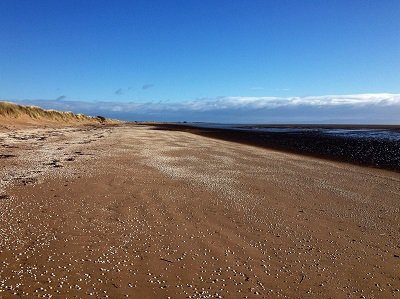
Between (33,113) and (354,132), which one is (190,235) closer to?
(33,113)

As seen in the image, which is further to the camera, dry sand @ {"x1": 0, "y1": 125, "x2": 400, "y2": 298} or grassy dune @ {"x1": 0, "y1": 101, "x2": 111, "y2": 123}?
grassy dune @ {"x1": 0, "y1": 101, "x2": 111, "y2": 123}

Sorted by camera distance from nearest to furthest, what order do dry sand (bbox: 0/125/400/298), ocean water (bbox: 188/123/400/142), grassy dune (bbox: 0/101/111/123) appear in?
dry sand (bbox: 0/125/400/298) < ocean water (bbox: 188/123/400/142) < grassy dune (bbox: 0/101/111/123)

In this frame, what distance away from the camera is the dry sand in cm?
618

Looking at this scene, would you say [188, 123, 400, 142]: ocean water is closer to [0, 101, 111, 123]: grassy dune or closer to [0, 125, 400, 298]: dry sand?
[0, 125, 400, 298]: dry sand

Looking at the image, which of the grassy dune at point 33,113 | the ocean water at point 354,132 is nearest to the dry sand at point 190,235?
the ocean water at point 354,132

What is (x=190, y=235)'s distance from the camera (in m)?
8.36

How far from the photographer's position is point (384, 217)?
34.8ft

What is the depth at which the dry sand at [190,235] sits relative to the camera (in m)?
6.18

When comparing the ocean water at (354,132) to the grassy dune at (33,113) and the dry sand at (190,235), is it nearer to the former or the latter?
the dry sand at (190,235)

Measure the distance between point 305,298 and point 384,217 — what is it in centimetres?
607

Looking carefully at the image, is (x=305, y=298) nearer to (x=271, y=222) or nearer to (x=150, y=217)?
(x=271, y=222)

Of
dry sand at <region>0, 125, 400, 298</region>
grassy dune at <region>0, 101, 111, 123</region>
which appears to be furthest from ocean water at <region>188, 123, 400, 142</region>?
grassy dune at <region>0, 101, 111, 123</region>

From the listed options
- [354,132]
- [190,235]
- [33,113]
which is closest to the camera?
[190,235]

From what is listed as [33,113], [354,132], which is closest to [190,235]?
[33,113]
